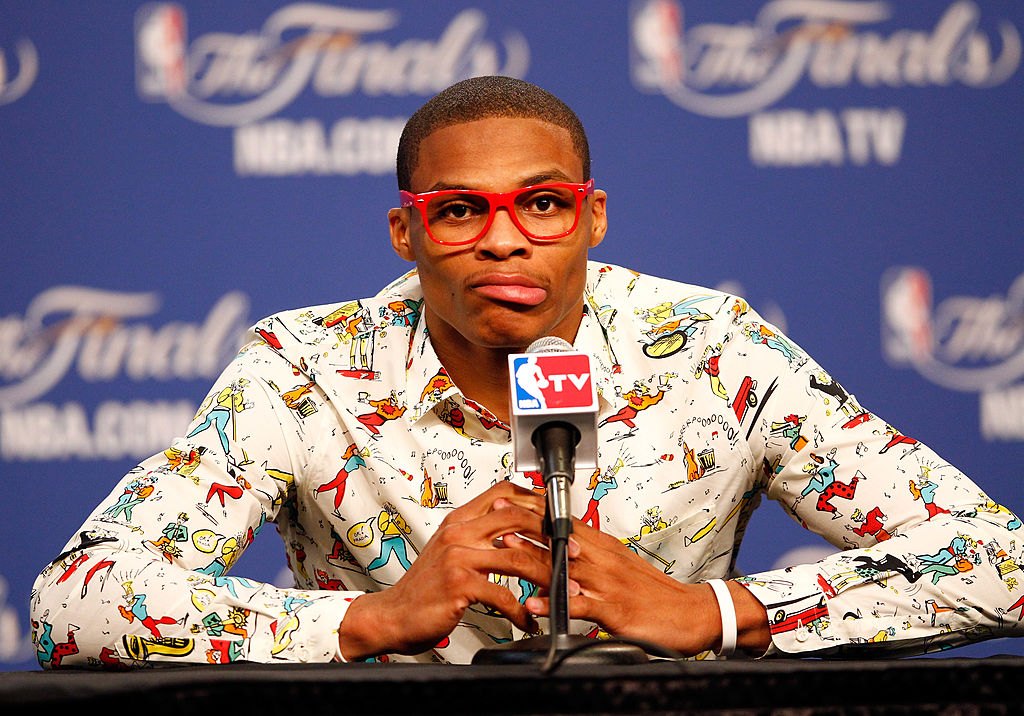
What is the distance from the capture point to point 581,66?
3.16 m

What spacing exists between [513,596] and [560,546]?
370 mm

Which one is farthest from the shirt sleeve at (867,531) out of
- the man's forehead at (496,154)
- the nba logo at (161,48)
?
the nba logo at (161,48)

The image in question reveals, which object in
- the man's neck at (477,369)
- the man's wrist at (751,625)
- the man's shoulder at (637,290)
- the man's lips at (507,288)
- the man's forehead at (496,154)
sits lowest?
the man's wrist at (751,625)

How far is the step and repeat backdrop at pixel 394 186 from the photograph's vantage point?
10.2 feet

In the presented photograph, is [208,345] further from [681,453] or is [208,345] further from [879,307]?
[879,307]

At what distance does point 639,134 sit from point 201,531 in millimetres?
2022

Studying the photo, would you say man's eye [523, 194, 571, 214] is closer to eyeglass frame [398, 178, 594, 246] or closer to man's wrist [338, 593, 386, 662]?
eyeglass frame [398, 178, 594, 246]

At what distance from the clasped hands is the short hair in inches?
29.7

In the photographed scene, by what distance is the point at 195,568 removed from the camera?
1666mm

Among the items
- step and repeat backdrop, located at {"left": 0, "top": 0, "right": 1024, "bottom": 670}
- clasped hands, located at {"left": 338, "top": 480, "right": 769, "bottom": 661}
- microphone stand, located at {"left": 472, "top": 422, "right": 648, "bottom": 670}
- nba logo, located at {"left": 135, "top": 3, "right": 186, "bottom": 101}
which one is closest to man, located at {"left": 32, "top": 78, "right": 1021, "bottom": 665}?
clasped hands, located at {"left": 338, "top": 480, "right": 769, "bottom": 661}

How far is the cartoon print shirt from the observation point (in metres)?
1.49

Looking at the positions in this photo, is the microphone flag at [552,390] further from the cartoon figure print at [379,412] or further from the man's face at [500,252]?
the cartoon figure print at [379,412]

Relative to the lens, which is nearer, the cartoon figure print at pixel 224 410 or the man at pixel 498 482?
the man at pixel 498 482

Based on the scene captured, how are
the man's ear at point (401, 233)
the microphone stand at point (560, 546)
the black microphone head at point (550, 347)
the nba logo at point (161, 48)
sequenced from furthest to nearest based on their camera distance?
the nba logo at point (161, 48) → the man's ear at point (401, 233) → the black microphone head at point (550, 347) → the microphone stand at point (560, 546)
